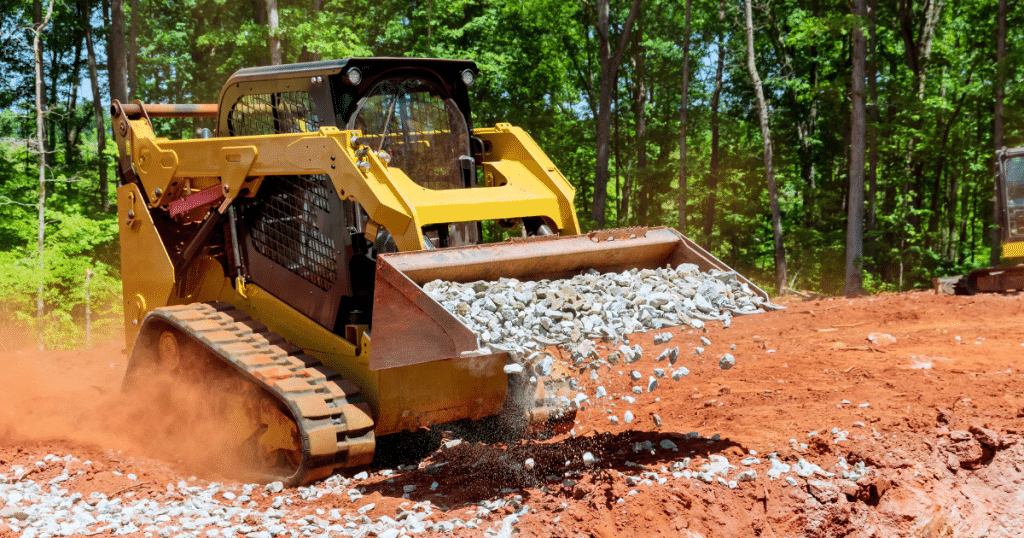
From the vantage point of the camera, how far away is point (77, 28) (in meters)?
25.2

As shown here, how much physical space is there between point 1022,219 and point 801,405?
931 centimetres

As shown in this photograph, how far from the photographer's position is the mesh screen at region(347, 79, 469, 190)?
582 cm

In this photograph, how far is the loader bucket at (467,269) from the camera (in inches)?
177

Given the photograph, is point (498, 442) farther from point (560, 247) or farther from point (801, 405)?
point (801, 405)

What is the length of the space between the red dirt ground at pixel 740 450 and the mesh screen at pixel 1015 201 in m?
5.38

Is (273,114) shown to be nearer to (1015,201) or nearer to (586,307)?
(586,307)

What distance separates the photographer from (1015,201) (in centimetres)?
1353

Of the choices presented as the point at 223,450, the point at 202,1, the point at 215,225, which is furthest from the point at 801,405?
the point at 202,1

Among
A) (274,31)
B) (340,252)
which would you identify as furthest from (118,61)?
(340,252)

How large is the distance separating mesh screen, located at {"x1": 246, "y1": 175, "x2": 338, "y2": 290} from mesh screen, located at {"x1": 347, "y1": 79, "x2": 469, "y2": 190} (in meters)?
0.55

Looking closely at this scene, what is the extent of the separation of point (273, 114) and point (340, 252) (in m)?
1.53

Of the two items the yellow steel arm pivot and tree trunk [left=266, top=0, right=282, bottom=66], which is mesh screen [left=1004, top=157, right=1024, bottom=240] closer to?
the yellow steel arm pivot

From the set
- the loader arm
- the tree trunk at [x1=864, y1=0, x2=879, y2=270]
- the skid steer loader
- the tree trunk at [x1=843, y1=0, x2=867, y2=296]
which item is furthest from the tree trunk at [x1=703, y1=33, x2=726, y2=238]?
the skid steer loader

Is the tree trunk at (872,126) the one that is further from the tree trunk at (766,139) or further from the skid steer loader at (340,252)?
the skid steer loader at (340,252)
